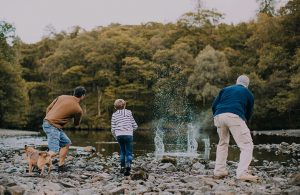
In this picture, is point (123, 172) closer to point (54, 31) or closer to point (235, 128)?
point (235, 128)

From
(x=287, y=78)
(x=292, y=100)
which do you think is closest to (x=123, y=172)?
(x=292, y=100)

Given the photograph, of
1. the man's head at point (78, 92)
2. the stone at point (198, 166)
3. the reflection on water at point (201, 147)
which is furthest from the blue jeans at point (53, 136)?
the reflection on water at point (201, 147)

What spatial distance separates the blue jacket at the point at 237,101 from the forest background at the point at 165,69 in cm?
3452

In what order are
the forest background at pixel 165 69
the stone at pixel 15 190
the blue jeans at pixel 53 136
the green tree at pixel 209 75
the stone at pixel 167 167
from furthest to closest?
1. the green tree at pixel 209 75
2. the forest background at pixel 165 69
3. the stone at pixel 167 167
4. the blue jeans at pixel 53 136
5. the stone at pixel 15 190

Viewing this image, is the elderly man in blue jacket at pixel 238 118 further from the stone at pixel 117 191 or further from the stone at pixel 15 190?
the stone at pixel 15 190

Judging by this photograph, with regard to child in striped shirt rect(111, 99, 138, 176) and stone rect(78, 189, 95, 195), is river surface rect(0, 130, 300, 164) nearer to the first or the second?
child in striped shirt rect(111, 99, 138, 176)

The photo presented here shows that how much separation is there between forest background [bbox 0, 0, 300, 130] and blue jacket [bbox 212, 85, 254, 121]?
3452cm

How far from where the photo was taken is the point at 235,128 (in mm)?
9250

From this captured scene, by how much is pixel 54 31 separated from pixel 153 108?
2924 centimetres

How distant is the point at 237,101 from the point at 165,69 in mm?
48836

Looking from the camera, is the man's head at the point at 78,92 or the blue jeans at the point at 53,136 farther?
the man's head at the point at 78,92

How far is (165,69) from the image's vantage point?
58000 millimetres

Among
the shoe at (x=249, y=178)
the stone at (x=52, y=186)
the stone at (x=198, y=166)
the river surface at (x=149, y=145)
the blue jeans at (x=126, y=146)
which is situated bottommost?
the river surface at (x=149, y=145)

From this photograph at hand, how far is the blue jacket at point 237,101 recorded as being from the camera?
30.5ft
